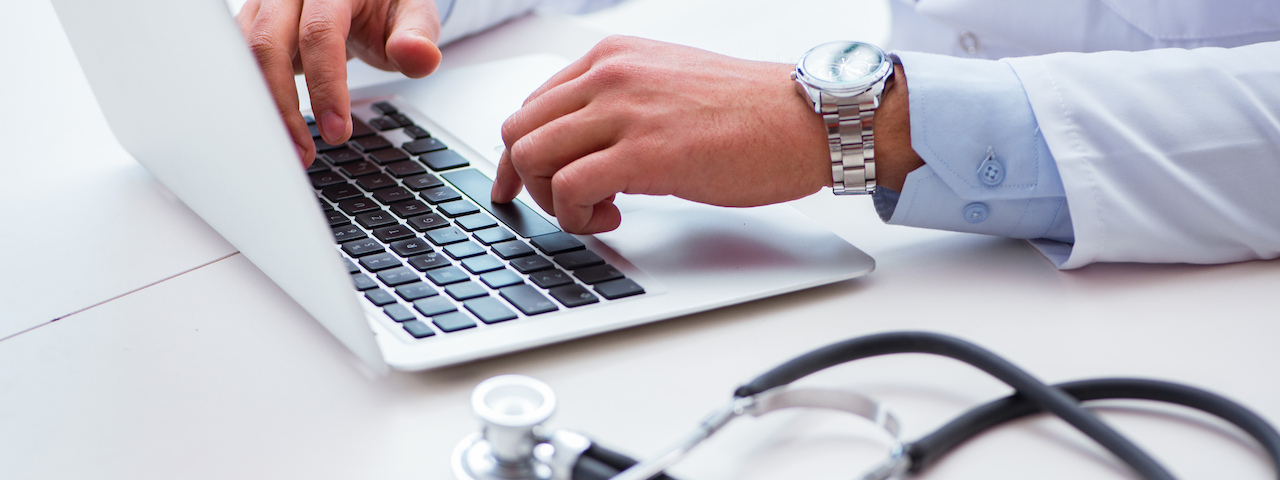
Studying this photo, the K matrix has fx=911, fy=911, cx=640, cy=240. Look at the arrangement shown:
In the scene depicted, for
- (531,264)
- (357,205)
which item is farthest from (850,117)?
(357,205)

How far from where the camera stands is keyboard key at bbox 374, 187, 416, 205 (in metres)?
0.59

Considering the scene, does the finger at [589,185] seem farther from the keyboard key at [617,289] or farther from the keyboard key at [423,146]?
the keyboard key at [423,146]

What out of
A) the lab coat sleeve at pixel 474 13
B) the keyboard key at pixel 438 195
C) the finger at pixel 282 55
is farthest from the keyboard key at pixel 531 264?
the lab coat sleeve at pixel 474 13

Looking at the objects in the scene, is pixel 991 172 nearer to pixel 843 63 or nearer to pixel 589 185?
A: pixel 843 63

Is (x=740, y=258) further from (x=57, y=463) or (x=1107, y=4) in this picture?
(x=1107, y=4)

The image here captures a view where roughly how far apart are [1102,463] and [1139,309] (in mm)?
158

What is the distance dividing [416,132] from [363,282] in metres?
0.24

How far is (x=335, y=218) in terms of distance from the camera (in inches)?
22.2

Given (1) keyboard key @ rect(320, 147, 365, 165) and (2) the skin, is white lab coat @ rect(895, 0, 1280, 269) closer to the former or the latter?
(2) the skin

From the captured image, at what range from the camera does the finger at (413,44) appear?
0.71 m

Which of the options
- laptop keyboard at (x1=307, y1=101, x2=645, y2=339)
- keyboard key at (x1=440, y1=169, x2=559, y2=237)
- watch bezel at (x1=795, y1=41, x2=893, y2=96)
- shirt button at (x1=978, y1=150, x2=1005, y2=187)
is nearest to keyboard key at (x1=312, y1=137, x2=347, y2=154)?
laptop keyboard at (x1=307, y1=101, x2=645, y2=339)

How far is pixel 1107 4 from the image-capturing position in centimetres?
79

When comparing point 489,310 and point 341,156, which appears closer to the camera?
point 489,310

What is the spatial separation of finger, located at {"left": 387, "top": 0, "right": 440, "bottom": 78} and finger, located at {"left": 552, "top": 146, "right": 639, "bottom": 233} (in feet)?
0.78
